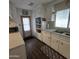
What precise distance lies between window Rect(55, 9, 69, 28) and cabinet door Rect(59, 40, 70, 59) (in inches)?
39.9

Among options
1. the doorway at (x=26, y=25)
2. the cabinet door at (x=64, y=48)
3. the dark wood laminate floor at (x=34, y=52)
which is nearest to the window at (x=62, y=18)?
the cabinet door at (x=64, y=48)

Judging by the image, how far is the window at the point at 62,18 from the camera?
3.44 metres

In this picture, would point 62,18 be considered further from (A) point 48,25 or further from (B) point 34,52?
(B) point 34,52

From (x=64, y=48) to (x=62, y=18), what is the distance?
159cm

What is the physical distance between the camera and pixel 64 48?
268 cm

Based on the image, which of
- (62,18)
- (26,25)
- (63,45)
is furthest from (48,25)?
Answer: (26,25)

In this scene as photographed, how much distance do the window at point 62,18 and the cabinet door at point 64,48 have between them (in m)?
1.01

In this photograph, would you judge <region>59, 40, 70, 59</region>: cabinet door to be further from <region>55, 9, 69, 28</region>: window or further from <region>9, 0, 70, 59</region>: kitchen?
<region>55, 9, 69, 28</region>: window

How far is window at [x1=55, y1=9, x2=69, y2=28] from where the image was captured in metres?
3.44

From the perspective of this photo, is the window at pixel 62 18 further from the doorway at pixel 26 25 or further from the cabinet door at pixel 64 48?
the doorway at pixel 26 25

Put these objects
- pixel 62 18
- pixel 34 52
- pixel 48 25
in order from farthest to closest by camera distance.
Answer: pixel 48 25
pixel 62 18
pixel 34 52
